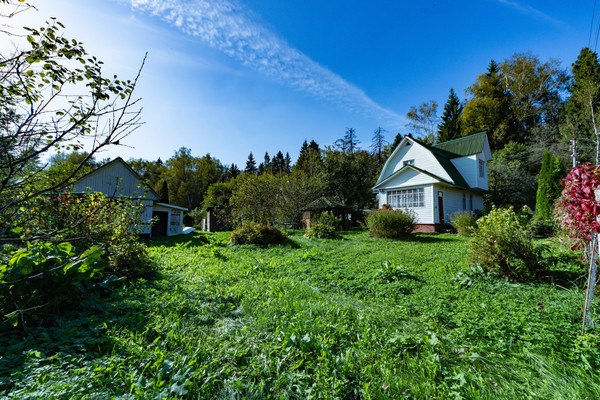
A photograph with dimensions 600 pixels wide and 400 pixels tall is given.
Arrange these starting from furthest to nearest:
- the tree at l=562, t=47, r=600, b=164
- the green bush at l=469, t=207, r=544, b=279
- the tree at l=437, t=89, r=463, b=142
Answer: the tree at l=437, t=89, r=463, b=142, the tree at l=562, t=47, r=600, b=164, the green bush at l=469, t=207, r=544, b=279

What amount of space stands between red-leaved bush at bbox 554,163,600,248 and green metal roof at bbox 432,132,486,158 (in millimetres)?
16837

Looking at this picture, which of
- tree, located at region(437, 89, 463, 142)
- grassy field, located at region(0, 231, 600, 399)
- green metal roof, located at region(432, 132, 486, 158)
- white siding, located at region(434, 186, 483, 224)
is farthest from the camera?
tree, located at region(437, 89, 463, 142)

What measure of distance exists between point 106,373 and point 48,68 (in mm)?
2646

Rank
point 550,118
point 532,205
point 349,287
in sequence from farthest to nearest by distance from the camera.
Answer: point 550,118 < point 532,205 < point 349,287

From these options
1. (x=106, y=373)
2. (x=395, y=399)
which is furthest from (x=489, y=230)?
(x=106, y=373)

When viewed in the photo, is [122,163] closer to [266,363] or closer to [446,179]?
[266,363]

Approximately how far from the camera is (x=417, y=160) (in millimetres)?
17062

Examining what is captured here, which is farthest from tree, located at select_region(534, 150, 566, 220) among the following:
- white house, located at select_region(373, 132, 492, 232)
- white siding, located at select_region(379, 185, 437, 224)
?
white siding, located at select_region(379, 185, 437, 224)

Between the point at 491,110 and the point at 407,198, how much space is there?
20.9m

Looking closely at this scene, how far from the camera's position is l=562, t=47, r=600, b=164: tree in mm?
20984

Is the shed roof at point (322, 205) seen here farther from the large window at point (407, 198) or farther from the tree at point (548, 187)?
the tree at point (548, 187)

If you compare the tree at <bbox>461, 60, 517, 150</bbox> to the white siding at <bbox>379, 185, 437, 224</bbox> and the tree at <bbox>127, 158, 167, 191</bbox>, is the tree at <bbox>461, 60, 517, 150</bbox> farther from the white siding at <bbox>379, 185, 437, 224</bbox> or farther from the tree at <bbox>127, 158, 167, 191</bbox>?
the tree at <bbox>127, 158, 167, 191</bbox>

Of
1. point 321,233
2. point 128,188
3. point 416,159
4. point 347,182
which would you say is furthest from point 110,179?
point 347,182

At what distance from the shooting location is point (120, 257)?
188 inches
